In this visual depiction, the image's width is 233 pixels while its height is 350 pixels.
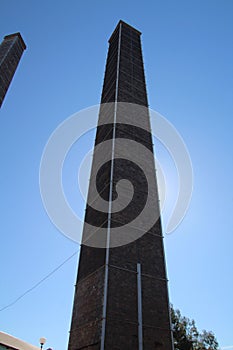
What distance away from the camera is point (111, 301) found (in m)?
7.80

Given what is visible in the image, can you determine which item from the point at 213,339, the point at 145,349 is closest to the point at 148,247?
the point at 145,349

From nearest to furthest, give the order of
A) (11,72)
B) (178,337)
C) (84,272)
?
1. (84,272)
2. (11,72)
3. (178,337)

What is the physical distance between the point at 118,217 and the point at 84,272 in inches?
85.9

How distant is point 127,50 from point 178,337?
Answer: 19756 millimetres

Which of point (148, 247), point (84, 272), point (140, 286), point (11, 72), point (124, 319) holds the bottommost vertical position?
point (124, 319)

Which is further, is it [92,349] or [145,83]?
[145,83]

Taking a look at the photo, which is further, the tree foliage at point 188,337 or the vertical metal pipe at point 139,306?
the tree foliage at point 188,337

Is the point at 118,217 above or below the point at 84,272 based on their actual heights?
above

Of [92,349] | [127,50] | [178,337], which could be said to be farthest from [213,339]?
[127,50]

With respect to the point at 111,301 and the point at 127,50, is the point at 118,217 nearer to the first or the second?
the point at 111,301

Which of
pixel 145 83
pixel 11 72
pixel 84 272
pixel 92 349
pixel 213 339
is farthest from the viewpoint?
pixel 213 339

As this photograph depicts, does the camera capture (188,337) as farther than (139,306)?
Yes

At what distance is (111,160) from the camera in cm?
1110

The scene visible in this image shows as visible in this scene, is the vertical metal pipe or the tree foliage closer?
the vertical metal pipe
